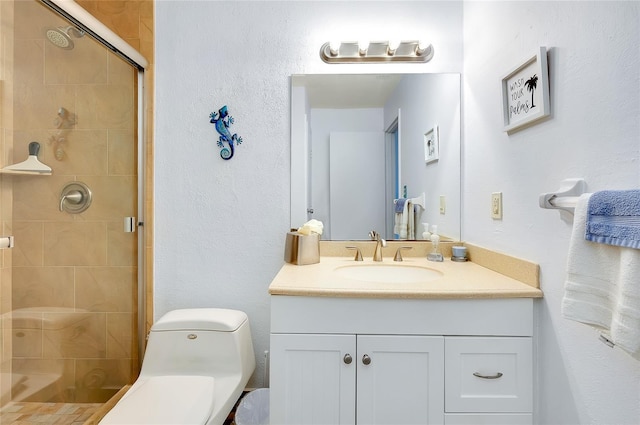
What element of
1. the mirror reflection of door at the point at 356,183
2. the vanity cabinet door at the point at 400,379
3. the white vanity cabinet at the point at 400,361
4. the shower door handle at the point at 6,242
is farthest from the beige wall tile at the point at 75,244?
the vanity cabinet door at the point at 400,379

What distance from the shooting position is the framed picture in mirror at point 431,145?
65.5 inches

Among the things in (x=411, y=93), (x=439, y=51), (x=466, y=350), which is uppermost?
(x=439, y=51)

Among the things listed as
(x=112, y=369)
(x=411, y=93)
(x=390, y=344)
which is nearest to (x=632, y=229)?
(x=390, y=344)

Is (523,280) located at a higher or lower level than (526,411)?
higher

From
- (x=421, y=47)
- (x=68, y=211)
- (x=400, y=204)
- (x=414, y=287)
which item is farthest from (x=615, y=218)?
(x=68, y=211)

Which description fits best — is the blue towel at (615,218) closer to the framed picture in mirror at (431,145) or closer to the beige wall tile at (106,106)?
the framed picture in mirror at (431,145)

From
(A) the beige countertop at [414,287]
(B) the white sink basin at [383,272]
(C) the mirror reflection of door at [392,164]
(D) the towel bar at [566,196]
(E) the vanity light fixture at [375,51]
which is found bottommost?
(B) the white sink basin at [383,272]

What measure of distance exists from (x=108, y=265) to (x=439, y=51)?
203 cm

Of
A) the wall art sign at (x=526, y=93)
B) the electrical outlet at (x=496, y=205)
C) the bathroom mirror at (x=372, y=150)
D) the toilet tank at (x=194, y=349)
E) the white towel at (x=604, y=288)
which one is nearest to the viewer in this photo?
the white towel at (x=604, y=288)

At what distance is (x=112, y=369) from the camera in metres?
1.61

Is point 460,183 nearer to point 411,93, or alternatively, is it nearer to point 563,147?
point 411,93

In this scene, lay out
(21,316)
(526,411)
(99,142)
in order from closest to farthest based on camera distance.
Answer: (526,411), (21,316), (99,142)

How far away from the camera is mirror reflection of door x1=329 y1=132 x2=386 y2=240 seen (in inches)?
67.1

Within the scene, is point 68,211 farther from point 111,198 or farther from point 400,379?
point 400,379
